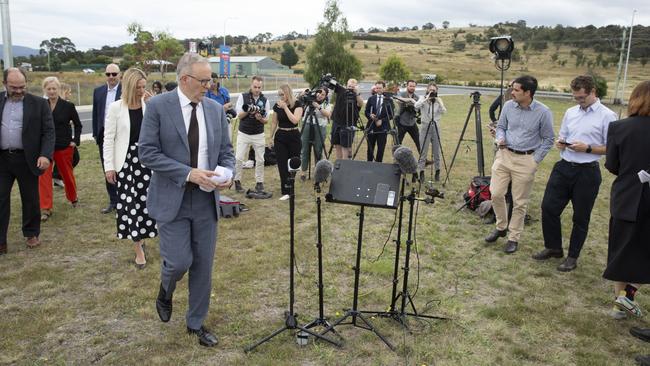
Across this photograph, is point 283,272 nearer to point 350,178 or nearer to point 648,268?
point 350,178

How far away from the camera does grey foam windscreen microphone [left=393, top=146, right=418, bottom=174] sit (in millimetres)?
3295

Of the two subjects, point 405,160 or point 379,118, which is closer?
point 405,160

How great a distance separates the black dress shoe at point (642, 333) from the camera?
3.79 m

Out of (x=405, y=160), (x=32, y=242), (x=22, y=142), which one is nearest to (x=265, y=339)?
(x=405, y=160)

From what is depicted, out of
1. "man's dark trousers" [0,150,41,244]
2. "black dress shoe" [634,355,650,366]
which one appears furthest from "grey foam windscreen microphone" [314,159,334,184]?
"man's dark trousers" [0,150,41,244]

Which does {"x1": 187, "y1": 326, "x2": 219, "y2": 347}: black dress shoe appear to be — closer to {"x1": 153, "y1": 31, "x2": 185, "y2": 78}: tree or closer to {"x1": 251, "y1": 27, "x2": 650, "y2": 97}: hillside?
{"x1": 153, "y1": 31, "x2": 185, "y2": 78}: tree

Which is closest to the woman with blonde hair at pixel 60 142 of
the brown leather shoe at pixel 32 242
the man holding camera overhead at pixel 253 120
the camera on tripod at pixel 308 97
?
the brown leather shoe at pixel 32 242

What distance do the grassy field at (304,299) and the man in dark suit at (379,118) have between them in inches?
105

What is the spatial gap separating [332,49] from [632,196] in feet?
68.7

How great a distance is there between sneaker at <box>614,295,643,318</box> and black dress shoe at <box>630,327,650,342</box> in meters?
0.22

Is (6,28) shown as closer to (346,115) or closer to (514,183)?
(346,115)

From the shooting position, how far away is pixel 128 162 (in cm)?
469

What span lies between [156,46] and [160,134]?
1642 inches

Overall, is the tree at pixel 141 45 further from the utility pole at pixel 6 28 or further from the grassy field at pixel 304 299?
the grassy field at pixel 304 299
